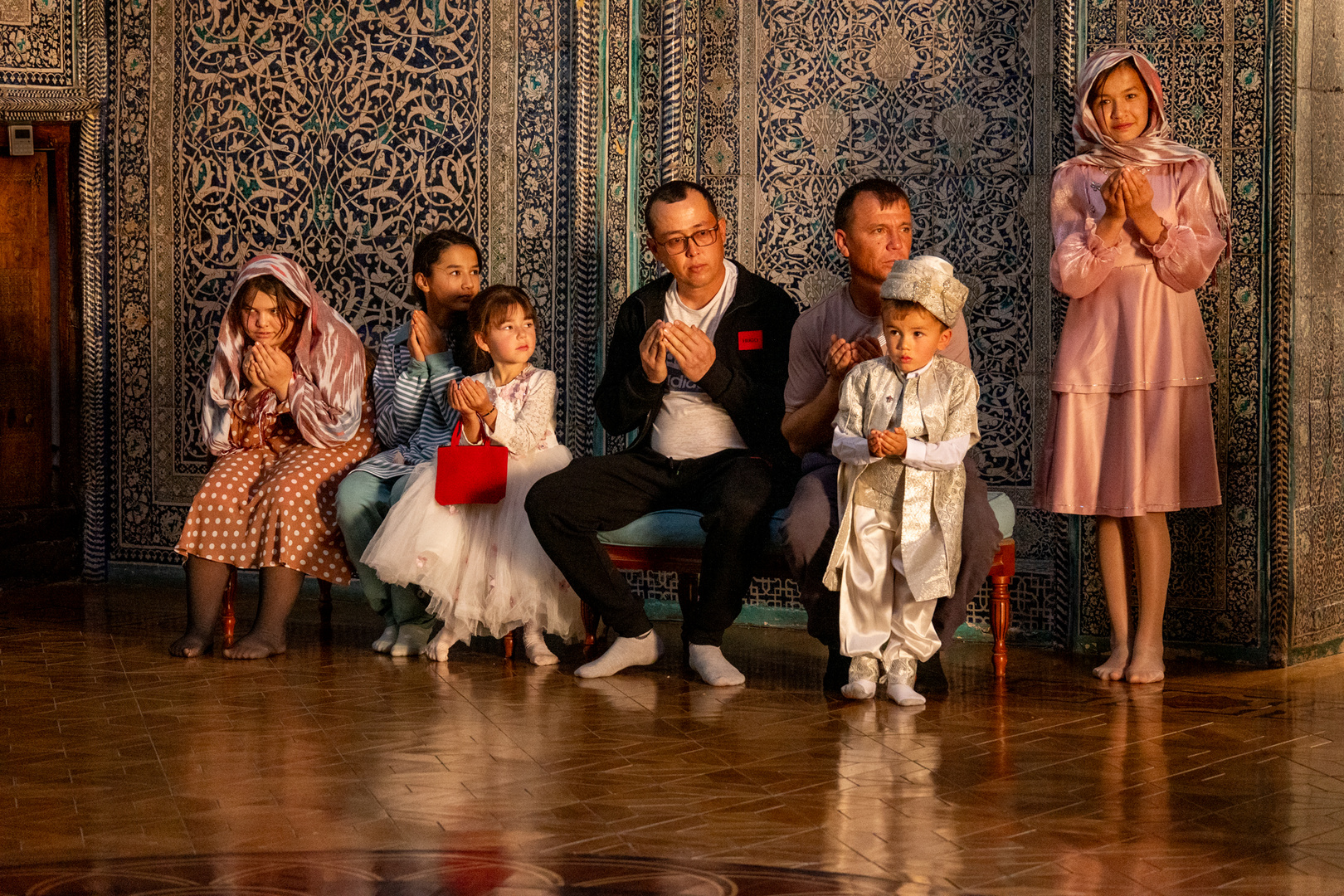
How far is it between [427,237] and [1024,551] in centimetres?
247

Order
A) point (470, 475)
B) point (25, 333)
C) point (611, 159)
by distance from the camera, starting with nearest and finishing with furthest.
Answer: point (470, 475)
point (611, 159)
point (25, 333)

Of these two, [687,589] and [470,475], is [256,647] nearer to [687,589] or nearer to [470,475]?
[470,475]

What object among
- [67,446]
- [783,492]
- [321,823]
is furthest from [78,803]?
[67,446]

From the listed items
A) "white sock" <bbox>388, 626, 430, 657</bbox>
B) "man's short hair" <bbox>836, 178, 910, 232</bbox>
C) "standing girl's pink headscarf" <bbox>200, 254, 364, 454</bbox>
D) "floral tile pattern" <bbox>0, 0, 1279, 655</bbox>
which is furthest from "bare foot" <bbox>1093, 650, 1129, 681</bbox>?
"standing girl's pink headscarf" <bbox>200, 254, 364, 454</bbox>

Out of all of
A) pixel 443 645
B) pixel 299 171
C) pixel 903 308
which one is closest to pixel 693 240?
pixel 903 308

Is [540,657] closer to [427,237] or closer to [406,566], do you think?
[406,566]

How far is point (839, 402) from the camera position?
444 centimetres

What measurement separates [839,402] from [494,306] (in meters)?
1.23

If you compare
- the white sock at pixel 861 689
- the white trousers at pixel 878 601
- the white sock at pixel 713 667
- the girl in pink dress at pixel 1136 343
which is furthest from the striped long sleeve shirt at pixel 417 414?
the girl in pink dress at pixel 1136 343

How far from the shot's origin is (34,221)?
691 cm

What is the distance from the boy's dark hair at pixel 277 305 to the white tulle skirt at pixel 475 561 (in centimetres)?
80

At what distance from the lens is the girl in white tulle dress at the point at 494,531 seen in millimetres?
4836

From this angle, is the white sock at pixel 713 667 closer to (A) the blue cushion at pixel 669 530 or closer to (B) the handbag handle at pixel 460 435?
(A) the blue cushion at pixel 669 530

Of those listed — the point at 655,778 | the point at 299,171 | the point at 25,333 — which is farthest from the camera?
the point at 25,333
